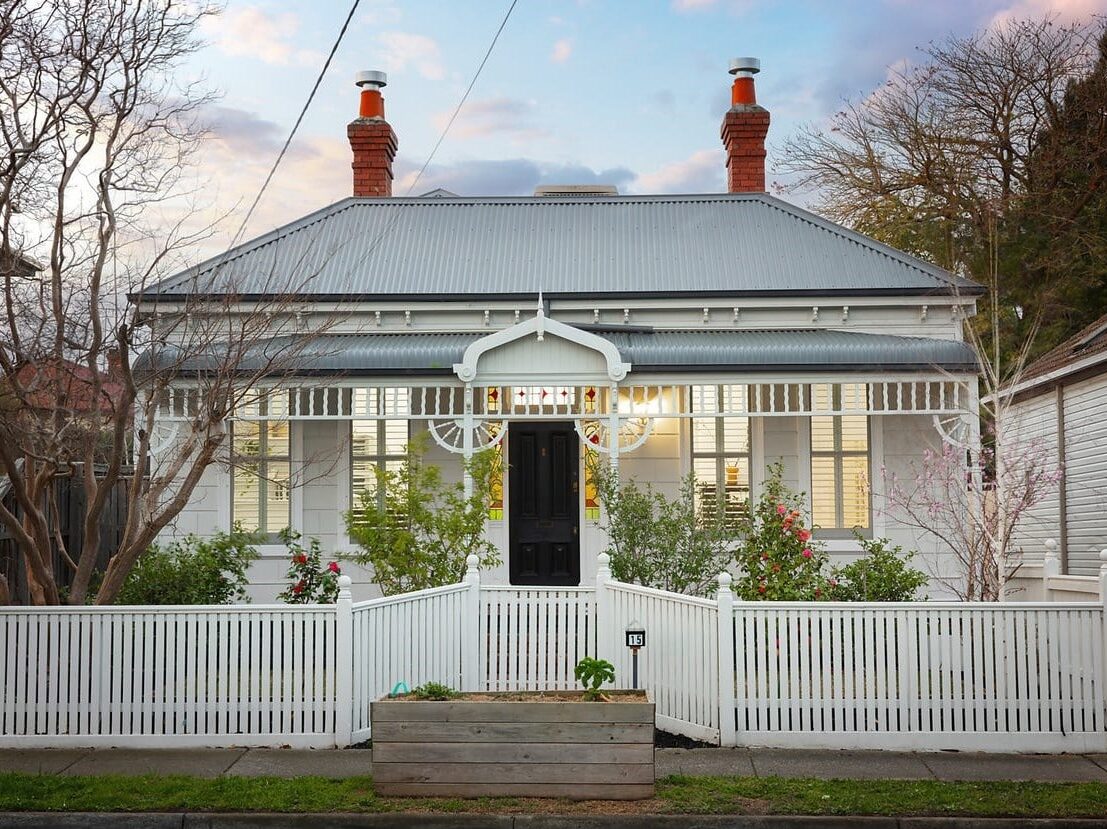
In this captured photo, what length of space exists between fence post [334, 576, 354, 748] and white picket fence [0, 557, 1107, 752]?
11 mm

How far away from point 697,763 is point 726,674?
2.71ft

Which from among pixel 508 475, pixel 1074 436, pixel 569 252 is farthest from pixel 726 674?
pixel 1074 436

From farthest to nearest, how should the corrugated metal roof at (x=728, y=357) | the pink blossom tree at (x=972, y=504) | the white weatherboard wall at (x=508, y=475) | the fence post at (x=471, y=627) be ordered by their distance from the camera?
the white weatherboard wall at (x=508, y=475) < the corrugated metal roof at (x=728, y=357) < the pink blossom tree at (x=972, y=504) < the fence post at (x=471, y=627)

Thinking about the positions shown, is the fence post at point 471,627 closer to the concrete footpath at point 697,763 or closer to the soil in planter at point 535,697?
the concrete footpath at point 697,763

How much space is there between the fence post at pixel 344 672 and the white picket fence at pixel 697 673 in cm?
1

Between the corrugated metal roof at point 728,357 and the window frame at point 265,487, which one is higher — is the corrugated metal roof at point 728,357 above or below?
above

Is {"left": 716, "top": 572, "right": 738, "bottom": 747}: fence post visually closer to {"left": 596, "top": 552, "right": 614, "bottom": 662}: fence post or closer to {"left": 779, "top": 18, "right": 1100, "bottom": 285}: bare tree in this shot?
{"left": 596, "top": 552, "right": 614, "bottom": 662}: fence post

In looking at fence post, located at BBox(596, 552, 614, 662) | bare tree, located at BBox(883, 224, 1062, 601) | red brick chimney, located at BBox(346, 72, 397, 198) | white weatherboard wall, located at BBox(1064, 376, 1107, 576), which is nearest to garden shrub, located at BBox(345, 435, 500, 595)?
fence post, located at BBox(596, 552, 614, 662)

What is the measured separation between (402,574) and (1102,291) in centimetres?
2152

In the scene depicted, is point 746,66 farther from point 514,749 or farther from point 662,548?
point 514,749

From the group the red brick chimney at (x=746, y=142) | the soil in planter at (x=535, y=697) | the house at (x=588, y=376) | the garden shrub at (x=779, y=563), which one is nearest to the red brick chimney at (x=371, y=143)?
the house at (x=588, y=376)

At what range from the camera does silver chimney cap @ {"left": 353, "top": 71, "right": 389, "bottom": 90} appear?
20.5 metres

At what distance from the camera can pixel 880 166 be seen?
3162cm

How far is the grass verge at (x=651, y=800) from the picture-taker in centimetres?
793
